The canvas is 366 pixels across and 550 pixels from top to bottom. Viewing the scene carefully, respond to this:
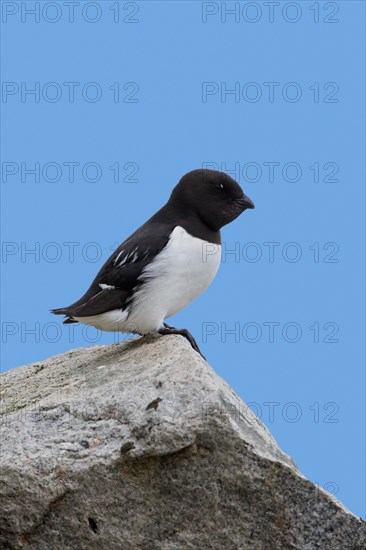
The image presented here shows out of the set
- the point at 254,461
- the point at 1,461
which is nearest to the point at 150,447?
the point at 254,461

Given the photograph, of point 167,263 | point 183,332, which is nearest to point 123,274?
point 167,263

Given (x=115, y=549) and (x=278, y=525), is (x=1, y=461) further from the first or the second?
(x=278, y=525)

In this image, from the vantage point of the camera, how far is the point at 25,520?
6832 millimetres

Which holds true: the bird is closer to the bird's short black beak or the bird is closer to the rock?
the bird's short black beak

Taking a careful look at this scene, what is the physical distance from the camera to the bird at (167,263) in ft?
26.0

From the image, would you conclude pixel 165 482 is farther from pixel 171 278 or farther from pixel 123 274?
pixel 123 274

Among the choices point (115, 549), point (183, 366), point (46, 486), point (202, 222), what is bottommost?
point (115, 549)

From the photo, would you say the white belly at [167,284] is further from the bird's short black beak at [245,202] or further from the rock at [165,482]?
the rock at [165,482]

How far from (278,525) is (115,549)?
1124 mm

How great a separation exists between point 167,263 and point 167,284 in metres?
0.17

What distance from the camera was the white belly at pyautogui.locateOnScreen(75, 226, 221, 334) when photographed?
7902mm

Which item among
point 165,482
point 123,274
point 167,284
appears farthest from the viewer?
point 123,274

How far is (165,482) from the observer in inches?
259

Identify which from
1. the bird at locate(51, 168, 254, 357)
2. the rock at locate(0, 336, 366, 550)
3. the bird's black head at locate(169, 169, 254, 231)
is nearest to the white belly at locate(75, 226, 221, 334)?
the bird at locate(51, 168, 254, 357)
